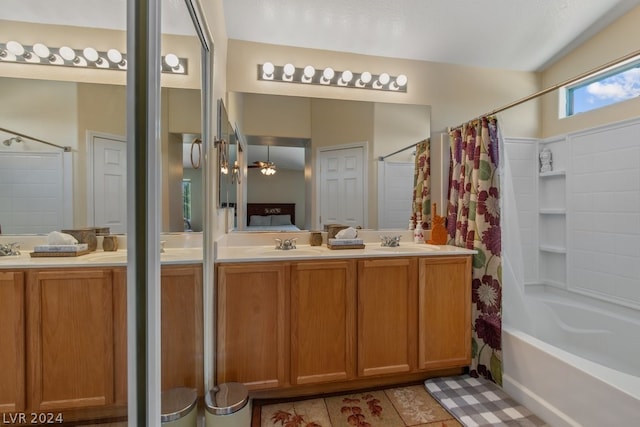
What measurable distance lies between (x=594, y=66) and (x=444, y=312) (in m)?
2.40

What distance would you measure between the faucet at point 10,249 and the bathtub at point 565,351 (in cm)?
219

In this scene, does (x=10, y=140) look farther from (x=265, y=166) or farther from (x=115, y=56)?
(x=265, y=166)

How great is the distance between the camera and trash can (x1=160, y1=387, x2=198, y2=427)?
1.08m

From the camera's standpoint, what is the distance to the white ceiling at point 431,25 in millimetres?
2100

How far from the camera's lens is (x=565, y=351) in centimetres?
188

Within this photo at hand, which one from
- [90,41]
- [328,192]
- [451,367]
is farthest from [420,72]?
[90,41]

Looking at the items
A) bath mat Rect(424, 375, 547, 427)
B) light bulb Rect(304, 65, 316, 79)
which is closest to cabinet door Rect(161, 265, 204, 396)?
bath mat Rect(424, 375, 547, 427)

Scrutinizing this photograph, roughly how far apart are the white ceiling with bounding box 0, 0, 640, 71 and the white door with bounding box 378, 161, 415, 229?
985 millimetres

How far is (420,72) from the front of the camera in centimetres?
260

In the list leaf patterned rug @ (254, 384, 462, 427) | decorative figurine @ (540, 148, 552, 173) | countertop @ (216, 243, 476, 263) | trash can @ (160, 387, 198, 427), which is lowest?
leaf patterned rug @ (254, 384, 462, 427)

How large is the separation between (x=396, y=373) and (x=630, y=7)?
3158 mm

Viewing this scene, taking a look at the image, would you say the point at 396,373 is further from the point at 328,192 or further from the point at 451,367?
the point at 328,192

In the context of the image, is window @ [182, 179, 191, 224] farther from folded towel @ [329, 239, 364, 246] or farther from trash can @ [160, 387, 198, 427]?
folded towel @ [329, 239, 364, 246]

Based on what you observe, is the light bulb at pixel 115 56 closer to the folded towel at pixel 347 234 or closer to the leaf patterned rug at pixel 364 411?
the folded towel at pixel 347 234
